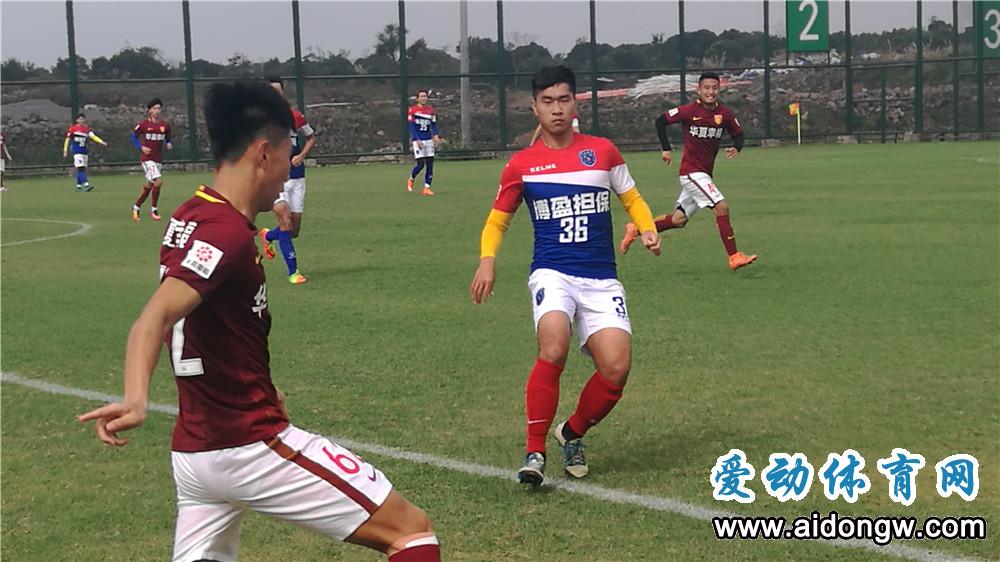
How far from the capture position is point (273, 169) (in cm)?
380

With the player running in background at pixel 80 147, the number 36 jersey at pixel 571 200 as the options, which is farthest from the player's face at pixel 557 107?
the player running in background at pixel 80 147

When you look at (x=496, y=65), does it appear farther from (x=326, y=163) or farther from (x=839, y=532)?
(x=839, y=532)

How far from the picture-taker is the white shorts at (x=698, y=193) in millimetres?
Result: 14500

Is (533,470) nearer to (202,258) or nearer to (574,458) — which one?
(574,458)

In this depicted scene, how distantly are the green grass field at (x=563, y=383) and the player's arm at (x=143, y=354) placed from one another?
2163 millimetres

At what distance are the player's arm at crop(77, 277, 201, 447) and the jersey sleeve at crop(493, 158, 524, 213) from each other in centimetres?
352

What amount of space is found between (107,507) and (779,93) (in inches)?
1910

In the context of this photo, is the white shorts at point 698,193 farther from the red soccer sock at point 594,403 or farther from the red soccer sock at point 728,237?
the red soccer sock at point 594,403

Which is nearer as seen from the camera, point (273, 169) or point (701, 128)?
point (273, 169)

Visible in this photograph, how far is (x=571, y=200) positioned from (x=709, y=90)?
790 centimetres

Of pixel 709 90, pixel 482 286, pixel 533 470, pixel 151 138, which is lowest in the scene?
pixel 533 470

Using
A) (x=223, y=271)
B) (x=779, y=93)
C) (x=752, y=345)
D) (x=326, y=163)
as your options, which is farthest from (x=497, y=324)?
(x=779, y=93)

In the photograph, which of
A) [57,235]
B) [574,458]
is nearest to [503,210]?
[574,458]

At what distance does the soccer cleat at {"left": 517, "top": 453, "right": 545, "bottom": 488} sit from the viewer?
608cm
